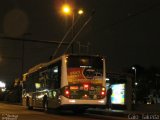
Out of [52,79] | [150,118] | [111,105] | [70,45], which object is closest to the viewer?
[150,118]

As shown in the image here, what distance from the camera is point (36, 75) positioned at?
107ft

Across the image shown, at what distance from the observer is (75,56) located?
83.1 ft

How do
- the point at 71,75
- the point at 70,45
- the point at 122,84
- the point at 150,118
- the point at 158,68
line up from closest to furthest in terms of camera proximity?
the point at 150,118 < the point at 71,75 < the point at 122,84 < the point at 70,45 < the point at 158,68

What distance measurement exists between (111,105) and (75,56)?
962 cm

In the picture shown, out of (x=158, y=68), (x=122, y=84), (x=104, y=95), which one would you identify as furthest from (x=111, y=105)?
(x=158, y=68)

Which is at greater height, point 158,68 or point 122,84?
point 158,68

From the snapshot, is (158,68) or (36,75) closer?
(36,75)

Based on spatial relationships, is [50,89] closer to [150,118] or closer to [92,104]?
[92,104]

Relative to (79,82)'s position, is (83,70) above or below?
above

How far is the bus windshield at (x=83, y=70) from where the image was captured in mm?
25047

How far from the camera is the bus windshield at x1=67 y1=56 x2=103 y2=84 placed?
2505 cm

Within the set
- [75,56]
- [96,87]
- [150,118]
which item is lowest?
[150,118]

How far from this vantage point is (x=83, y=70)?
25109 mm

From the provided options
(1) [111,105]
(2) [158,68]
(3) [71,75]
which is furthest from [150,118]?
(2) [158,68]
